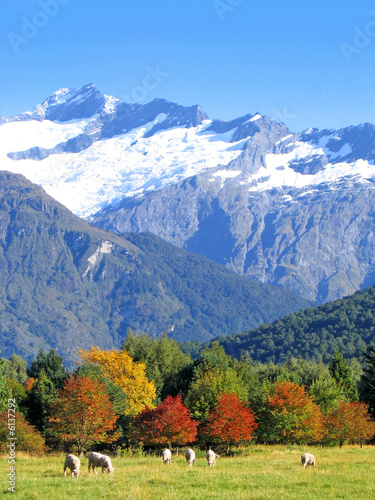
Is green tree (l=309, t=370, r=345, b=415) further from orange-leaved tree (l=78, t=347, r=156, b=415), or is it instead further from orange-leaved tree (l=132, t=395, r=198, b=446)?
orange-leaved tree (l=132, t=395, r=198, b=446)

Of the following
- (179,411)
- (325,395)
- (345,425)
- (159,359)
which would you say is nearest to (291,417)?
(345,425)

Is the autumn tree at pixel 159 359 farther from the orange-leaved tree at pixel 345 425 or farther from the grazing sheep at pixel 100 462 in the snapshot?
the grazing sheep at pixel 100 462

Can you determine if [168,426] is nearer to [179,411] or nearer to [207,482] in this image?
[179,411]

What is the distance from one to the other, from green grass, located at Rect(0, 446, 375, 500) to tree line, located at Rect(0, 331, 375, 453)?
1565 centimetres

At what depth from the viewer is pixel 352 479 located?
40.0 meters

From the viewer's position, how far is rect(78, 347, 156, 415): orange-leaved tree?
326 ft

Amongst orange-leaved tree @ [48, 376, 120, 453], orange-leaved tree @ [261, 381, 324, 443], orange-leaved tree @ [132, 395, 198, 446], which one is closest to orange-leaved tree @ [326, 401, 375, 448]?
orange-leaved tree @ [261, 381, 324, 443]

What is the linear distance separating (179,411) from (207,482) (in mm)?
28333

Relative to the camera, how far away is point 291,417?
239 ft

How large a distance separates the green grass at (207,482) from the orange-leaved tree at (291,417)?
2179cm

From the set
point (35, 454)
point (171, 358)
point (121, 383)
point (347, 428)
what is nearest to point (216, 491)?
point (35, 454)

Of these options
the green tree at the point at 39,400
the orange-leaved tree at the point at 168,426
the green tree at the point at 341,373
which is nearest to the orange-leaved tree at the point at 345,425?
the orange-leaved tree at the point at 168,426

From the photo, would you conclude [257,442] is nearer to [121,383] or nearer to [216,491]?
[121,383]

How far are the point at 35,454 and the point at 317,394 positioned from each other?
40.8 metres
